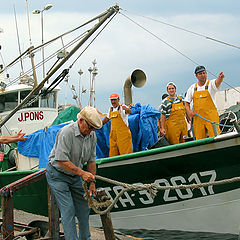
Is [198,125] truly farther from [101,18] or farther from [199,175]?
[101,18]

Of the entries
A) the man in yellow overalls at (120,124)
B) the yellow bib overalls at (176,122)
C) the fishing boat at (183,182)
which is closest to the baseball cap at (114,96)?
the man in yellow overalls at (120,124)

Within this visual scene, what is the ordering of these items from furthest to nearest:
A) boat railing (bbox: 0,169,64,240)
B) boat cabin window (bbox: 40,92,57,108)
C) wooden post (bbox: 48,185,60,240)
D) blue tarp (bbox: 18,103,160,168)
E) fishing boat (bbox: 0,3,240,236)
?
boat cabin window (bbox: 40,92,57,108) → blue tarp (bbox: 18,103,160,168) → fishing boat (bbox: 0,3,240,236) → wooden post (bbox: 48,185,60,240) → boat railing (bbox: 0,169,64,240)

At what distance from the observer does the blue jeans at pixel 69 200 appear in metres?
4.17

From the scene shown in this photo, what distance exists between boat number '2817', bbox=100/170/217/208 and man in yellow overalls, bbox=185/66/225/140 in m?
0.79

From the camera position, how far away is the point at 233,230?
18.5 feet

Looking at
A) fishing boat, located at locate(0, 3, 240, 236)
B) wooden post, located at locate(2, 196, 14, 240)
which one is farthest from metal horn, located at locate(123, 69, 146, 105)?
wooden post, located at locate(2, 196, 14, 240)

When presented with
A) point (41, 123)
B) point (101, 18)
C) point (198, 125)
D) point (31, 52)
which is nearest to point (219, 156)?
point (198, 125)

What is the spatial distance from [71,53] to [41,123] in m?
3.37

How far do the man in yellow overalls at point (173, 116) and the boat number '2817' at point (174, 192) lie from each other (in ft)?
3.40

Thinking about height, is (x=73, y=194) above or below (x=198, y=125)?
below

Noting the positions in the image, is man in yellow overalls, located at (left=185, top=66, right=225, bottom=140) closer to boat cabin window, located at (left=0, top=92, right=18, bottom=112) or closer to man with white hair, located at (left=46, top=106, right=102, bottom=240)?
man with white hair, located at (left=46, top=106, right=102, bottom=240)

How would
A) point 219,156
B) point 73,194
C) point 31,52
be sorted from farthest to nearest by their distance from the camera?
point 31,52 < point 219,156 < point 73,194

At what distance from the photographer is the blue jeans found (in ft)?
13.7

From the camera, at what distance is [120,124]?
6512 millimetres
